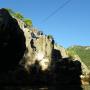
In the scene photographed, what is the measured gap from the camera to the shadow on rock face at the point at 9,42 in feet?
286

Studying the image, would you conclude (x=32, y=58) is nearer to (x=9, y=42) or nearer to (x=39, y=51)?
(x=39, y=51)

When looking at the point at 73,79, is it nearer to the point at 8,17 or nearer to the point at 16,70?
the point at 16,70

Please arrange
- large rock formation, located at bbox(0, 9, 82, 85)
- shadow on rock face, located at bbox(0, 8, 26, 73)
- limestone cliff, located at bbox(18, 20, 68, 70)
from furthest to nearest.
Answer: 1. limestone cliff, located at bbox(18, 20, 68, 70)
2. large rock formation, located at bbox(0, 9, 82, 85)
3. shadow on rock face, located at bbox(0, 8, 26, 73)

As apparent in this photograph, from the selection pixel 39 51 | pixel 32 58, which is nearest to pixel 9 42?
pixel 32 58

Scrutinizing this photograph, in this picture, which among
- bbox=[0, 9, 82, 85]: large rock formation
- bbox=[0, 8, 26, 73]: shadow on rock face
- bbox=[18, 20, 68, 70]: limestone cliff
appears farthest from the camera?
bbox=[18, 20, 68, 70]: limestone cliff

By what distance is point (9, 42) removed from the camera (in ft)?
294

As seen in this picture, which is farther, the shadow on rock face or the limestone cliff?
the limestone cliff

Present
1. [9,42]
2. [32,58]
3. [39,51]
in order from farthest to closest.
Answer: [39,51]
[32,58]
[9,42]

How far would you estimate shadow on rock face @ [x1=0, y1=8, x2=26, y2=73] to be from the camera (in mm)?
87225

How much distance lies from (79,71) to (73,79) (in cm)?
368

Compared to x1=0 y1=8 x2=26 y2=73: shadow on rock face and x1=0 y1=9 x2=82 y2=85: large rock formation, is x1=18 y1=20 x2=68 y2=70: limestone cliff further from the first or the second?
x1=0 y1=8 x2=26 y2=73: shadow on rock face

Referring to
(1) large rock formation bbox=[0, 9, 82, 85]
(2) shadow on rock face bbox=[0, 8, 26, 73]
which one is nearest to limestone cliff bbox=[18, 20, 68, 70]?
(1) large rock formation bbox=[0, 9, 82, 85]

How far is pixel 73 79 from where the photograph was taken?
4149 inches

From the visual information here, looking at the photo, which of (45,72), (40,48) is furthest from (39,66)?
(40,48)
